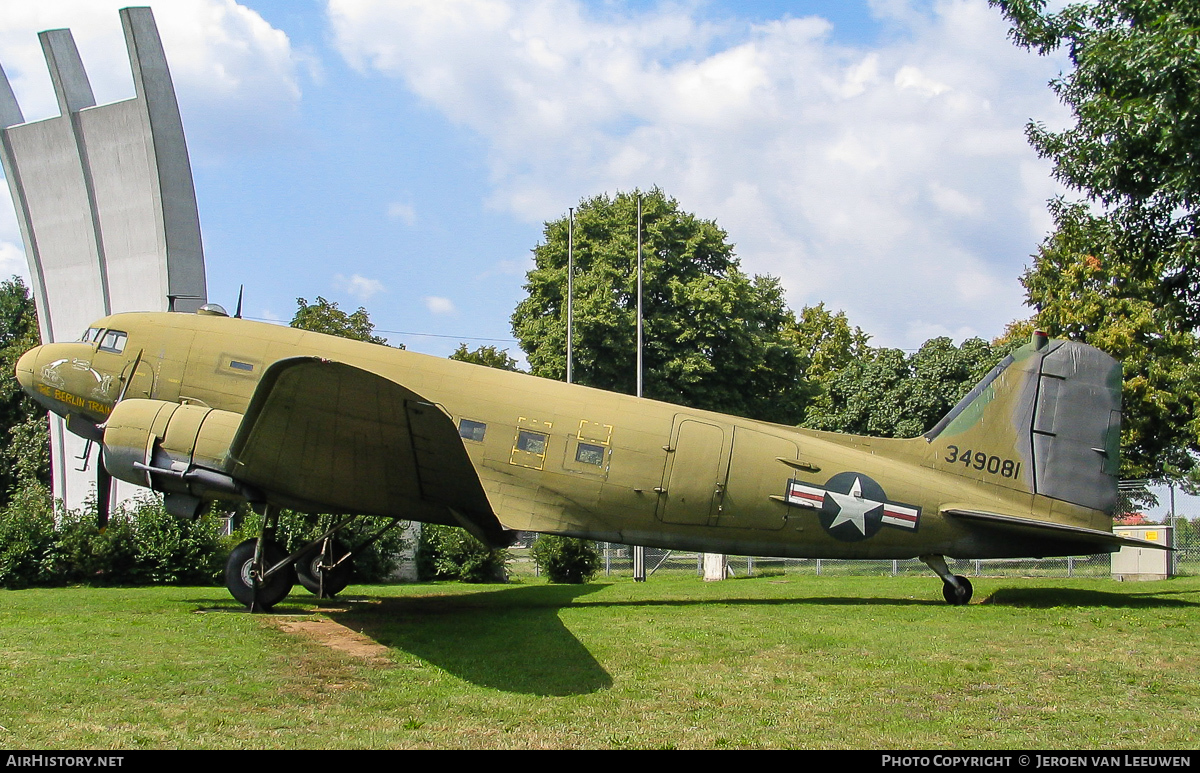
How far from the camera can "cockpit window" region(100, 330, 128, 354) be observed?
13.2 m

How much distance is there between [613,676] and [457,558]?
560 inches

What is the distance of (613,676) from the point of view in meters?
8.48

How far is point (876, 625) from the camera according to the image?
11148 millimetres

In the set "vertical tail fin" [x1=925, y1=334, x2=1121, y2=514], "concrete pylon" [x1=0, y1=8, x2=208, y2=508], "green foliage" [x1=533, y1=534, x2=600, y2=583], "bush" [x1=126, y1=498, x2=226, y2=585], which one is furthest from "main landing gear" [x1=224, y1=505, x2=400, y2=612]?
"concrete pylon" [x1=0, y1=8, x2=208, y2=508]

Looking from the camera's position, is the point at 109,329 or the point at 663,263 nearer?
the point at 109,329

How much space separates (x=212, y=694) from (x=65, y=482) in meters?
26.5

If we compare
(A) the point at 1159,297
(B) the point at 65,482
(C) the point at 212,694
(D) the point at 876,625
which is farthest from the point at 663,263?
(C) the point at 212,694

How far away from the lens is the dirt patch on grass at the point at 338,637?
9.34 m

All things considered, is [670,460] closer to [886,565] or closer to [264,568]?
[264,568]

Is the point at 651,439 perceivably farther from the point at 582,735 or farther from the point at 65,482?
the point at 65,482

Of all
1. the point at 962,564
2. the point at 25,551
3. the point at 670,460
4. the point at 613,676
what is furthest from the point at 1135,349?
the point at 25,551

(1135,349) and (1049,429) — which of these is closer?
(1049,429)

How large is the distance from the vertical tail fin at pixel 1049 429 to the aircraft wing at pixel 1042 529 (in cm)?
56

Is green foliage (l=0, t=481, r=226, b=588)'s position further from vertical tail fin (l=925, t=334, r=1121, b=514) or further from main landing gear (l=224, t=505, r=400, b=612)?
vertical tail fin (l=925, t=334, r=1121, b=514)
